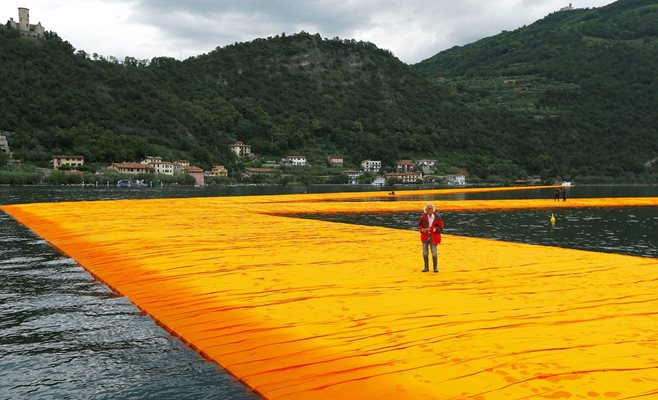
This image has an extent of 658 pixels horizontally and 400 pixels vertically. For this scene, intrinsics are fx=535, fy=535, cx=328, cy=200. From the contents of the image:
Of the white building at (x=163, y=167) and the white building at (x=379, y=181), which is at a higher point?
the white building at (x=163, y=167)

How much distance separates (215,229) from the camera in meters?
27.0

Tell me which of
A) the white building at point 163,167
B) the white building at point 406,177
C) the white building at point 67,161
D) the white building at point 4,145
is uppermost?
the white building at point 4,145

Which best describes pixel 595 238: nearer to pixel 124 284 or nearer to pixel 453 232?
pixel 453 232

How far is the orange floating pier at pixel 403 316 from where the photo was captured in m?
6.76

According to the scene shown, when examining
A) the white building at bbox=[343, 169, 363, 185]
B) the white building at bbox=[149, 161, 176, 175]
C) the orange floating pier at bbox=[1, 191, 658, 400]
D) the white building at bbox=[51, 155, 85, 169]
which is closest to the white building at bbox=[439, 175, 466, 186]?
the white building at bbox=[343, 169, 363, 185]

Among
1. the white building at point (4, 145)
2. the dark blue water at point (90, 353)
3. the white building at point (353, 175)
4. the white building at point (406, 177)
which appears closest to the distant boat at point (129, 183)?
the white building at point (4, 145)

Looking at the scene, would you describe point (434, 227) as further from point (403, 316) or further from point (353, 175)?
point (353, 175)

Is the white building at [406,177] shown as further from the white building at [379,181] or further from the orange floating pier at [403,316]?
the orange floating pier at [403,316]

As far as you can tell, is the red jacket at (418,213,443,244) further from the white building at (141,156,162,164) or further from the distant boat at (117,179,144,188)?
the white building at (141,156,162,164)

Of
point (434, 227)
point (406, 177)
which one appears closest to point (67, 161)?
point (406, 177)

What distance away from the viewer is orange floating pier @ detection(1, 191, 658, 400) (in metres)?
6.76

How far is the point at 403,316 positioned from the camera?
9672mm

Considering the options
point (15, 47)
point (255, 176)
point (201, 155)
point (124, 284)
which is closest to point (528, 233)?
point (124, 284)

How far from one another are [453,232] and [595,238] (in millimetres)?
7618
